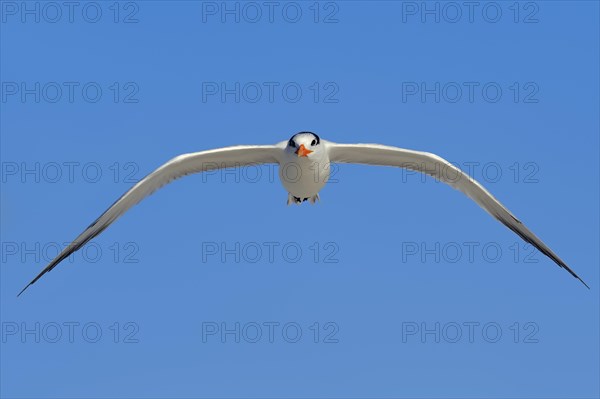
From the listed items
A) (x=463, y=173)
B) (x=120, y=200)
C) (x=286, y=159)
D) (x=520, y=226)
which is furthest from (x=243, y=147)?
(x=520, y=226)

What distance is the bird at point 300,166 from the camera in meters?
23.5

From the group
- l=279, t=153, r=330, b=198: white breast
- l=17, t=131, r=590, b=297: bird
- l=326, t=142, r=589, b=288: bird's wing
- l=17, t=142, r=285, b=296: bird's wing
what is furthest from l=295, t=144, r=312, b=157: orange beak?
l=326, t=142, r=589, b=288: bird's wing

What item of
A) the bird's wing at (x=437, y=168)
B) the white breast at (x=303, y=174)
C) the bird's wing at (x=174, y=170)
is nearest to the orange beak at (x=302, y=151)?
the white breast at (x=303, y=174)

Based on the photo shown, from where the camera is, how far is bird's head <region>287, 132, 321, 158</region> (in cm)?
2305

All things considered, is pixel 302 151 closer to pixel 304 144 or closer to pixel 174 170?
pixel 304 144

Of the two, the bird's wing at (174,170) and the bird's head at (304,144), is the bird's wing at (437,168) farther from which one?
the bird's wing at (174,170)

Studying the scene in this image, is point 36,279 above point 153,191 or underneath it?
underneath

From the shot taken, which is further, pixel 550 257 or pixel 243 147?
pixel 550 257

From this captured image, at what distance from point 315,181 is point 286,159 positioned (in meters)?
0.89

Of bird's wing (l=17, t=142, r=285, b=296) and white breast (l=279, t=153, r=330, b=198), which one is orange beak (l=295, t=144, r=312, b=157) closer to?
white breast (l=279, t=153, r=330, b=198)

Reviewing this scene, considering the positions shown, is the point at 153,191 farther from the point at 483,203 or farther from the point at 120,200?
the point at 483,203

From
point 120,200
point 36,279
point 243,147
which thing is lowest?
point 36,279

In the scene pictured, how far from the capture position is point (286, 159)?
77.6ft

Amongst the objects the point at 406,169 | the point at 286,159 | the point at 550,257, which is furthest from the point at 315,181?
the point at 550,257
